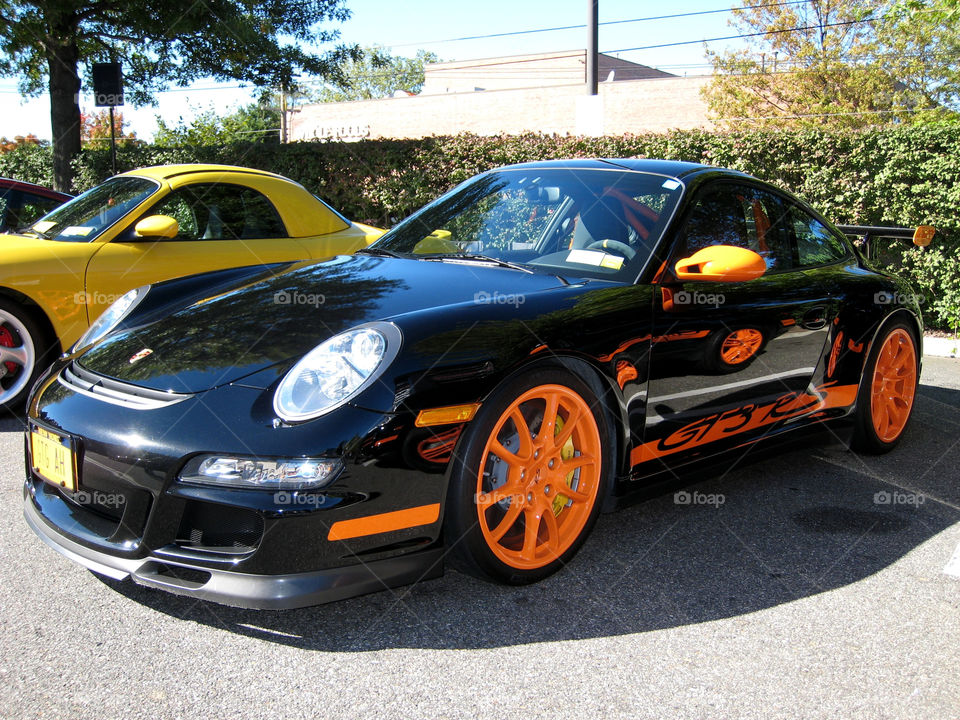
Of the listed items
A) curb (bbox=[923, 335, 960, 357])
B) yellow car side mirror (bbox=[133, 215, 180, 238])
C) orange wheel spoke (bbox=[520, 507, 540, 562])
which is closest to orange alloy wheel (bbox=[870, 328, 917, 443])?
orange wheel spoke (bbox=[520, 507, 540, 562])

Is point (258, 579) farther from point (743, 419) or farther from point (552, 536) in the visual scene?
point (743, 419)

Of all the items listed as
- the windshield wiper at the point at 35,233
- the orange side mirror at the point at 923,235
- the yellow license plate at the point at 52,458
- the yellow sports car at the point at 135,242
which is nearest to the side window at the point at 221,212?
the yellow sports car at the point at 135,242

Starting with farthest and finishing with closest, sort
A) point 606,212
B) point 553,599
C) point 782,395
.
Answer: point 782,395, point 606,212, point 553,599

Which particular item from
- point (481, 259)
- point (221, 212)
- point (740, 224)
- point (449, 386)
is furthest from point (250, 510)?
point (221, 212)

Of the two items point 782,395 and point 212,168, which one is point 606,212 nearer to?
point 782,395

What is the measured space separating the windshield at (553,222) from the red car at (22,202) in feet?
14.4

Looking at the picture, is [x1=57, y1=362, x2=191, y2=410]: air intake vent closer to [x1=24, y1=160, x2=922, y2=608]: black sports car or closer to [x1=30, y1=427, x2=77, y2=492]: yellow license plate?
[x1=24, y1=160, x2=922, y2=608]: black sports car

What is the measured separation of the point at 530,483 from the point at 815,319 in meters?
1.80

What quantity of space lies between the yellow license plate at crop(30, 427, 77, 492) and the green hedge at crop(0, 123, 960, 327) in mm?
8438

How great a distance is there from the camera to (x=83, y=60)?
15.5 meters

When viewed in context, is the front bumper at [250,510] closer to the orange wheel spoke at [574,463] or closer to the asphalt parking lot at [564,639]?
the asphalt parking lot at [564,639]

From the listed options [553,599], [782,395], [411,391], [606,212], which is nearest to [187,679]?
[411,391]

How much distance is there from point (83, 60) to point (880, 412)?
15.3 meters

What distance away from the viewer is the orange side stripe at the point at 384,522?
2354mm
